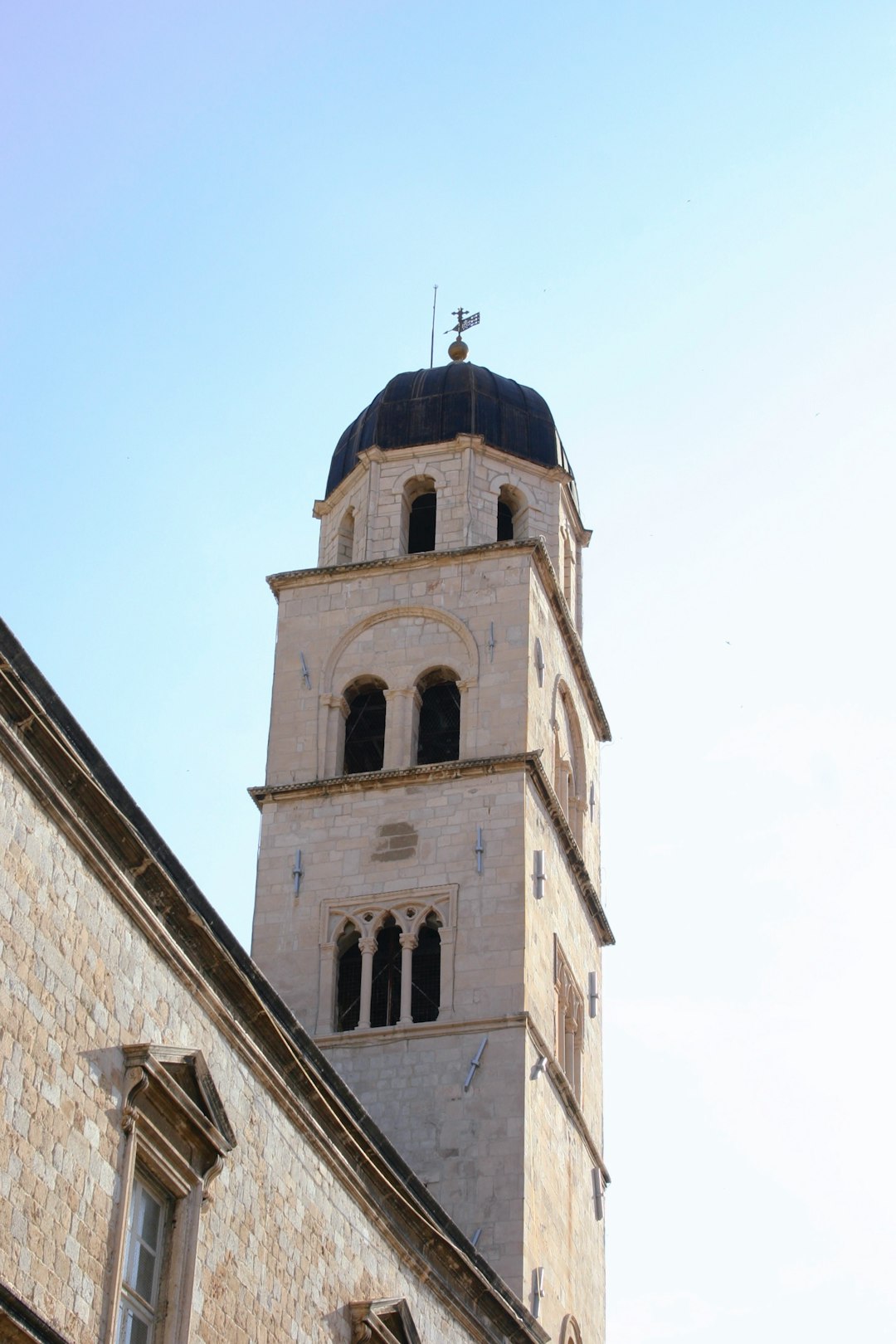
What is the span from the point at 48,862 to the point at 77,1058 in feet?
4.68

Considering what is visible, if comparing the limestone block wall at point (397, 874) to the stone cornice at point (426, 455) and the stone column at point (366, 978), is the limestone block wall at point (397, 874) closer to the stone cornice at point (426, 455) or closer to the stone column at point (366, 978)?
the stone column at point (366, 978)

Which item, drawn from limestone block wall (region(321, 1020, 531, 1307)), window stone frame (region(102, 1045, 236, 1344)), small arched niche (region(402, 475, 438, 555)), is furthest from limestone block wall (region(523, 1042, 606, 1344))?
window stone frame (region(102, 1045, 236, 1344))

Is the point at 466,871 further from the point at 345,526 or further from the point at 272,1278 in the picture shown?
the point at 272,1278

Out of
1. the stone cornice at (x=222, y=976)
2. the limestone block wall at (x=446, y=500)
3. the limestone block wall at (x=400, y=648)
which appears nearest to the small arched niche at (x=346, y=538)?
the limestone block wall at (x=446, y=500)

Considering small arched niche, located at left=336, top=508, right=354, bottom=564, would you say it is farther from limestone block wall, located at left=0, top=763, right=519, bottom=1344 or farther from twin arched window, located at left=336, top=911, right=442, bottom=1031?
limestone block wall, located at left=0, top=763, right=519, bottom=1344

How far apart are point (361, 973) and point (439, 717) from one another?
510 cm

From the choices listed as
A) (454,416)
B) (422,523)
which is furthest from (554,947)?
(454,416)

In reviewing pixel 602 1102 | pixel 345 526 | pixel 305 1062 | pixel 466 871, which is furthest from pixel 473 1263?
pixel 345 526

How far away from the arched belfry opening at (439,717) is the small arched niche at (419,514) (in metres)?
3.12

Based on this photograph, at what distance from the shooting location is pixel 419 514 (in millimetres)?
37531

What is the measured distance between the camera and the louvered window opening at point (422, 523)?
3706cm

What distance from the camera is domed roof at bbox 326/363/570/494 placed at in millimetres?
37406

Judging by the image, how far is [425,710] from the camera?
34.3 meters

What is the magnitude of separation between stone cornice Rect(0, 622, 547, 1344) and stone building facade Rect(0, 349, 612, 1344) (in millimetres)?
32
